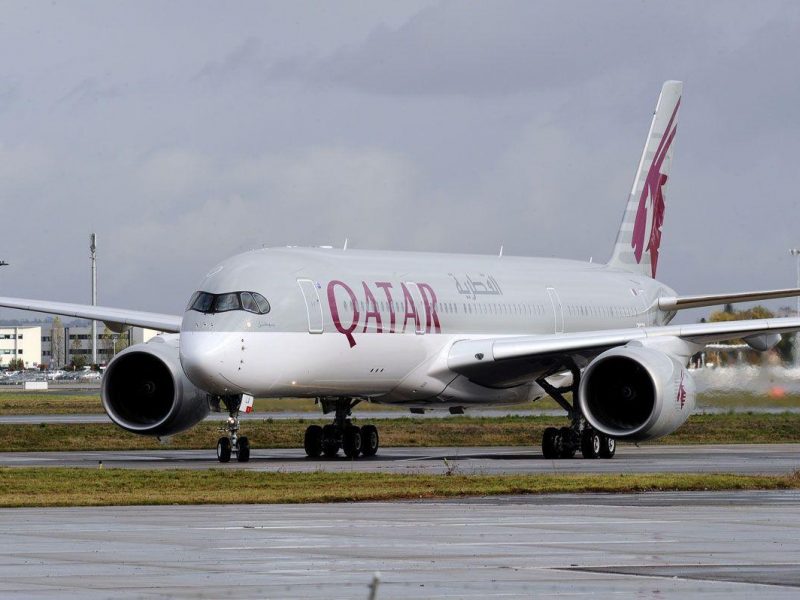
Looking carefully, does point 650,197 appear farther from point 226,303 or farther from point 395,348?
point 226,303

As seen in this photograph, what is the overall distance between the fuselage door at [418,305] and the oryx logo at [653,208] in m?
11.9

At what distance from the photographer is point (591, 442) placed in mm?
34656

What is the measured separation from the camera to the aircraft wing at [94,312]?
123 ft

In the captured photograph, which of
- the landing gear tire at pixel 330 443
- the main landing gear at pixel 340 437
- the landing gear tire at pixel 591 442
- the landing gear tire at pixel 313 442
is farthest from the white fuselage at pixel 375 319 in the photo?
the landing gear tire at pixel 591 442

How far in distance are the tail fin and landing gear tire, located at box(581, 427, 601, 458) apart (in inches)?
446

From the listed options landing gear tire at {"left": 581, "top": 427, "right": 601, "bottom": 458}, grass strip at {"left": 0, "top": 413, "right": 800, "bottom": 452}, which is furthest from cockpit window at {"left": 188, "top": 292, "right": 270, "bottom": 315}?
grass strip at {"left": 0, "top": 413, "right": 800, "bottom": 452}

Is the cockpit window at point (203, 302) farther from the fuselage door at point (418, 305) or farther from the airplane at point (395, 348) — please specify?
the fuselage door at point (418, 305)

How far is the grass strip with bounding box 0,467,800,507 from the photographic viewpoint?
21844mm

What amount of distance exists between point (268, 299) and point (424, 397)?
5979mm

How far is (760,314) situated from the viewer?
6000 cm

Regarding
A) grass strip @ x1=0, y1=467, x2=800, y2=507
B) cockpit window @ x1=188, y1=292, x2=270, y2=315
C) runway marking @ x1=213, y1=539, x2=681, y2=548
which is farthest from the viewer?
cockpit window @ x1=188, y1=292, x2=270, y2=315

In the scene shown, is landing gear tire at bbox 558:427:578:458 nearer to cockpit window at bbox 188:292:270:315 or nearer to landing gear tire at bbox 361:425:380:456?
landing gear tire at bbox 361:425:380:456

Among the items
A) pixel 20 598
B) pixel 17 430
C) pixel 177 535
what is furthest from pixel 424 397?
pixel 20 598

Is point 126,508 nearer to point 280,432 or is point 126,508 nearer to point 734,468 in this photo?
point 734,468
